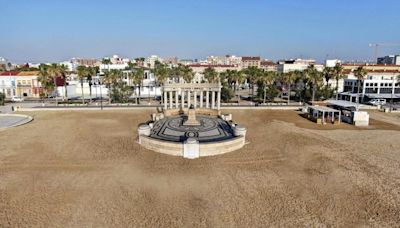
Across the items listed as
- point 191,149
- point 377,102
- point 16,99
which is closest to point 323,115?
point 191,149

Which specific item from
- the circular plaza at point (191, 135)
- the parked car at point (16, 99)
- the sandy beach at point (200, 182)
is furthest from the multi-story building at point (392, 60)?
the parked car at point (16, 99)

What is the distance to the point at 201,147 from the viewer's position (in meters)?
30.0

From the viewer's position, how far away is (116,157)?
29.3 meters

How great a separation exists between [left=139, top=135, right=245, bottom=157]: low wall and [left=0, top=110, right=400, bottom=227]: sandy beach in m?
0.94

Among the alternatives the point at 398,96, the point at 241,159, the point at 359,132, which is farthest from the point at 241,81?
the point at 241,159

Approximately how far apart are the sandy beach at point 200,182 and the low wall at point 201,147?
0.94 metres

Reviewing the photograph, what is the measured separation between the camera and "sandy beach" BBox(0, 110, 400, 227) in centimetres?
1850

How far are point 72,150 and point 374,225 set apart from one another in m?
29.8

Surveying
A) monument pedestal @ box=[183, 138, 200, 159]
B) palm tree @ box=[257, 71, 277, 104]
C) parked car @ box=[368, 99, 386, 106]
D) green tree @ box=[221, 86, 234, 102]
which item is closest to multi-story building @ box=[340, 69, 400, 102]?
parked car @ box=[368, 99, 386, 106]

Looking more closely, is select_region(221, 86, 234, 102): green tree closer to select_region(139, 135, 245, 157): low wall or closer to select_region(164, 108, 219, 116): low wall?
select_region(164, 108, 219, 116): low wall

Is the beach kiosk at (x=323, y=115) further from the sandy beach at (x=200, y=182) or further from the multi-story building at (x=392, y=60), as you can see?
the multi-story building at (x=392, y=60)

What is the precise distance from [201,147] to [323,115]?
27652 mm

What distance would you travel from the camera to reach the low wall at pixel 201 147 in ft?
98.8

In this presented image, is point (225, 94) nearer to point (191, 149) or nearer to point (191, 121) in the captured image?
point (191, 121)
